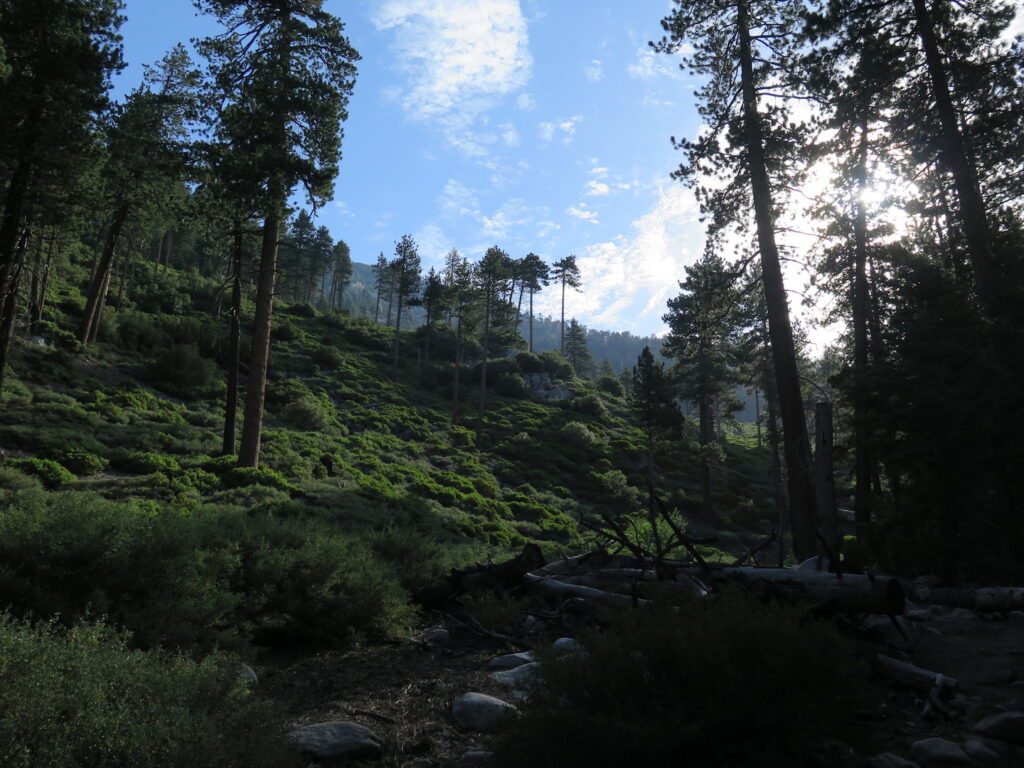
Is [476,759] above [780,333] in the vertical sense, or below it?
below

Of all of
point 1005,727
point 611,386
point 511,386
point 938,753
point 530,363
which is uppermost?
point 530,363

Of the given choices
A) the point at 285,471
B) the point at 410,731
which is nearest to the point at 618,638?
the point at 410,731

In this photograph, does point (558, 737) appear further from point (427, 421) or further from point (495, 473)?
point (427, 421)

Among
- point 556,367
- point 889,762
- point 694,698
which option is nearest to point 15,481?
point 694,698

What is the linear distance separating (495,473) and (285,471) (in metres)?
14.2

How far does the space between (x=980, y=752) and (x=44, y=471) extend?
15618mm

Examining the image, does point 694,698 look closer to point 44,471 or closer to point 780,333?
point 780,333

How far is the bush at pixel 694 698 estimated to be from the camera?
2.80m

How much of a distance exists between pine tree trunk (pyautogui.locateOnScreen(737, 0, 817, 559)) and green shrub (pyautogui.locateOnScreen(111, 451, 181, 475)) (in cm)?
1398

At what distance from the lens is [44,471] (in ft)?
40.3

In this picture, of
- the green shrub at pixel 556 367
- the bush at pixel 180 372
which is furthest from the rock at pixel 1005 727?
the green shrub at pixel 556 367

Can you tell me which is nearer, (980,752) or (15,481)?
(980,752)

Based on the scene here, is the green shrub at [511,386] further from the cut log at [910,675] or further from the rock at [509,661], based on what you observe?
the cut log at [910,675]

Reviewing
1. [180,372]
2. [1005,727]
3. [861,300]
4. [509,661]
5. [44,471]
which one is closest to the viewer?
[1005,727]
